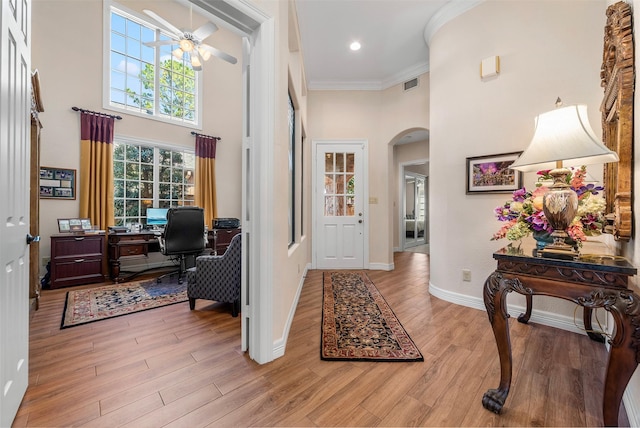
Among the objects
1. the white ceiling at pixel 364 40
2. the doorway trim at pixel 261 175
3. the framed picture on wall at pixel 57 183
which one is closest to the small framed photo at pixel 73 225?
the framed picture on wall at pixel 57 183

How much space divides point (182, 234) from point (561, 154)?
3.95 metres

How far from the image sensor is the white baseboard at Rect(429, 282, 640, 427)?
4.00 ft

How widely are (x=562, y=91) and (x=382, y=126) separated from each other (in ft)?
8.35

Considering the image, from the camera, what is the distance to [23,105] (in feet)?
4.65

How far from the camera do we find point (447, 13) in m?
2.95

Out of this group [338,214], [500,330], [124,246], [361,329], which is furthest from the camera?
[338,214]

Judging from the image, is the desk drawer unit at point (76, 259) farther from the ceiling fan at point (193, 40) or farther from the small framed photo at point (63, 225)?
the ceiling fan at point (193, 40)

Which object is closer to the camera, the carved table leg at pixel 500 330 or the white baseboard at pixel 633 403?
the white baseboard at pixel 633 403

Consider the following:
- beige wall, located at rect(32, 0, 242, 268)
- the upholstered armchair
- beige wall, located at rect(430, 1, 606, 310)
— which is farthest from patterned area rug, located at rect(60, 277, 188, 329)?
beige wall, located at rect(430, 1, 606, 310)

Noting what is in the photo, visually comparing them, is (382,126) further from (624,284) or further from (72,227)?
(72,227)

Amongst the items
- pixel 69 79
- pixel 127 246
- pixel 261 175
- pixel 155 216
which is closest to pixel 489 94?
pixel 261 175

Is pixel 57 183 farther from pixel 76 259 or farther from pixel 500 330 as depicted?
pixel 500 330

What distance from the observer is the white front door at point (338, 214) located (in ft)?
15.1

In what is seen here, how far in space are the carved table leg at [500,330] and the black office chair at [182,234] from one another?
3582 mm
